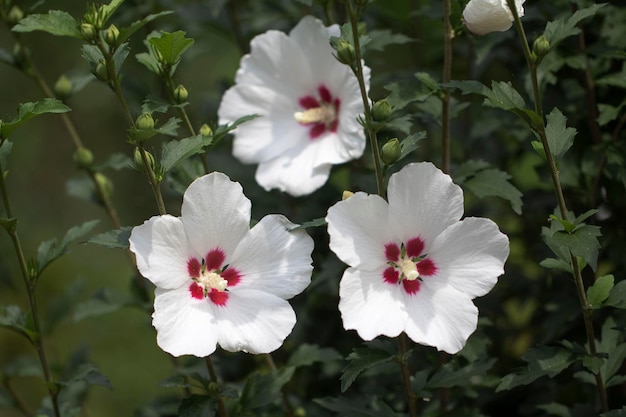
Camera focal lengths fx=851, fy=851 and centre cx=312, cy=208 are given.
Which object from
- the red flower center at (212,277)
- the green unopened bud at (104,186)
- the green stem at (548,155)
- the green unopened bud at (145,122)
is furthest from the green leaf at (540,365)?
the green unopened bud at (104,186)

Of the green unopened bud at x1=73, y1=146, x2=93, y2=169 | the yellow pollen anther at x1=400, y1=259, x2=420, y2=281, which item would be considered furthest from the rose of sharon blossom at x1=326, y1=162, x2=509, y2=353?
the green unopened bud at x1=73, y1=146, x2=93, y2=169

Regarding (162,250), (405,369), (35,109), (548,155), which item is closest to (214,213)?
(162,250)

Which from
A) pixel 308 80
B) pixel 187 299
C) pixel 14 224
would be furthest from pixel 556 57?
pixel 14 224

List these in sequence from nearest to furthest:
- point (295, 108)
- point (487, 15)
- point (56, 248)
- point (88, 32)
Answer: point (88, 32)
point (487, 15)
point (56, 248)
point (295, 108)

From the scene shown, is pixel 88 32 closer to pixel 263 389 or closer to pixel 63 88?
pixel 63 88

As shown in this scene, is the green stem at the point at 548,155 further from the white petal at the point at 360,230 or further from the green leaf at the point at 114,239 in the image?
the green leaf at the point at 114,239

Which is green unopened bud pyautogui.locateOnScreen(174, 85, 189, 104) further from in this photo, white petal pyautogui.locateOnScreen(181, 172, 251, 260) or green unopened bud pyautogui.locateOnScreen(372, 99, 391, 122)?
green unopened bud pyautogui.locateOnScreen(372, 99, 391, 122)
